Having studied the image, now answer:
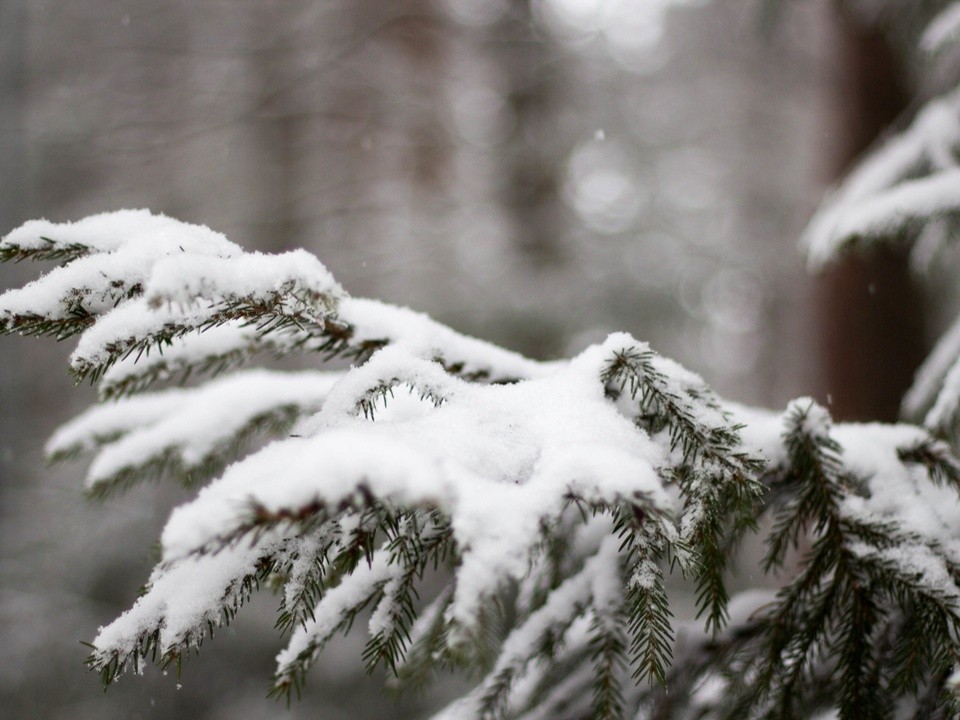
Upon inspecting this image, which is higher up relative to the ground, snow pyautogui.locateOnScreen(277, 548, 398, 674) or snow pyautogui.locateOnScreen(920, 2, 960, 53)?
snow pyautogui.locateOnScreen(920, 2, 960, 53)

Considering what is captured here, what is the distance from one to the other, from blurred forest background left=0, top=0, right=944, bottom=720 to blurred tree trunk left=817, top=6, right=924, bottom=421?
0.01m

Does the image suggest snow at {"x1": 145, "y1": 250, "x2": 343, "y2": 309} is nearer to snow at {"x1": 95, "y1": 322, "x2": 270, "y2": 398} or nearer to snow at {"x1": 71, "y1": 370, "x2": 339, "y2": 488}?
snow at {"x1": 95, "y1": 322, "x2": 270, "y2": 398}

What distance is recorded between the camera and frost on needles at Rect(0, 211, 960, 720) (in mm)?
609

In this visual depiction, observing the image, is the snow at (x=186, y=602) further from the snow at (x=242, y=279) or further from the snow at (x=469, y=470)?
the snow at (x=242, y=279)

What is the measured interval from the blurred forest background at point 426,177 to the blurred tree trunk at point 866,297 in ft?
0.05

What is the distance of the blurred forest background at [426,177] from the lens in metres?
4.34

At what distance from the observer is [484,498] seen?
2.01ft

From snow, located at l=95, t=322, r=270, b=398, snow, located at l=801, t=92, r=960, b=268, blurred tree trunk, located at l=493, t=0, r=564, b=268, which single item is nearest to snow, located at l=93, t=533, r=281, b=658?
snow, located at l=95, t=322, r=270, b=398

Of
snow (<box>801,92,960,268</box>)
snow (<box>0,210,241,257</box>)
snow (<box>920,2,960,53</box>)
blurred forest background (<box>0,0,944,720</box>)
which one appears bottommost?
blurred forest background (<box>0,0,944,720</box>)

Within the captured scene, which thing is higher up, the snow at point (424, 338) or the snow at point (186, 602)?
the snow at point (424, 338)

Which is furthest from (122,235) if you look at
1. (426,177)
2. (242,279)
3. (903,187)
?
(426,177)

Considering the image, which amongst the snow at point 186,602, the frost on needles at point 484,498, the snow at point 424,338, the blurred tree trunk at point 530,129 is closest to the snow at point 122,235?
the frost on needles at point 484,498

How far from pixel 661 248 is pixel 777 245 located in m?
2.22

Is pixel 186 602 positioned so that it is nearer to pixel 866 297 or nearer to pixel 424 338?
pixel 424 338
